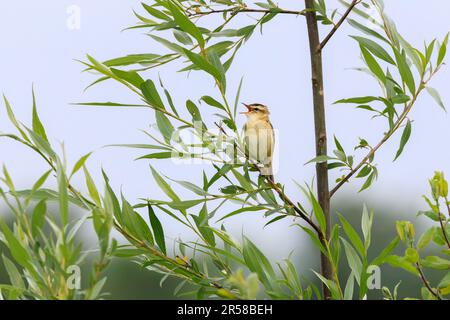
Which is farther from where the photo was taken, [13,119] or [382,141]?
[382,141]

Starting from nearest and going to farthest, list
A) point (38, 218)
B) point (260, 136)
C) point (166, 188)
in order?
point (38, 218)
point (166, 188)
point (260, 136)

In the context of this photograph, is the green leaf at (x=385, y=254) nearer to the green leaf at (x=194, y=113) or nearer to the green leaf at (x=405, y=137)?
the green leaf at (x=405, y=137)

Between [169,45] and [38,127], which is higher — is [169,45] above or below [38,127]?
above

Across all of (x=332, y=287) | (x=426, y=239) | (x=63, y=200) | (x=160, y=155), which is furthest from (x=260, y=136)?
(x=63, y=200)

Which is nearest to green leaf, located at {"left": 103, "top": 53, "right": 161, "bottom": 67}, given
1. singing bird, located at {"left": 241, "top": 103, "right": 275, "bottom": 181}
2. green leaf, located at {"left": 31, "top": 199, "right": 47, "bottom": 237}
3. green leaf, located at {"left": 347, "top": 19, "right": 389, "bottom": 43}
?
singing bird, located at {"left": 241, "top": 103, "right": 275, "bottom": 181}

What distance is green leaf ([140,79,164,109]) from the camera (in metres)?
2.42

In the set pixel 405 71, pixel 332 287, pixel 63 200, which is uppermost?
pixel 405 71

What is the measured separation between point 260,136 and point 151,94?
3.71 ft

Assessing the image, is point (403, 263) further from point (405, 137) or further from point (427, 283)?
point (405, 137)

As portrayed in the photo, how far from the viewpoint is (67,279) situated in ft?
5.87

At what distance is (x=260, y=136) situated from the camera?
3525 millimetres

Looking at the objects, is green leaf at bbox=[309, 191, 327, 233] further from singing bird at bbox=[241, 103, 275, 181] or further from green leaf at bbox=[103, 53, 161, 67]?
green leaf at bbox=[103, 53, 161, 67]
